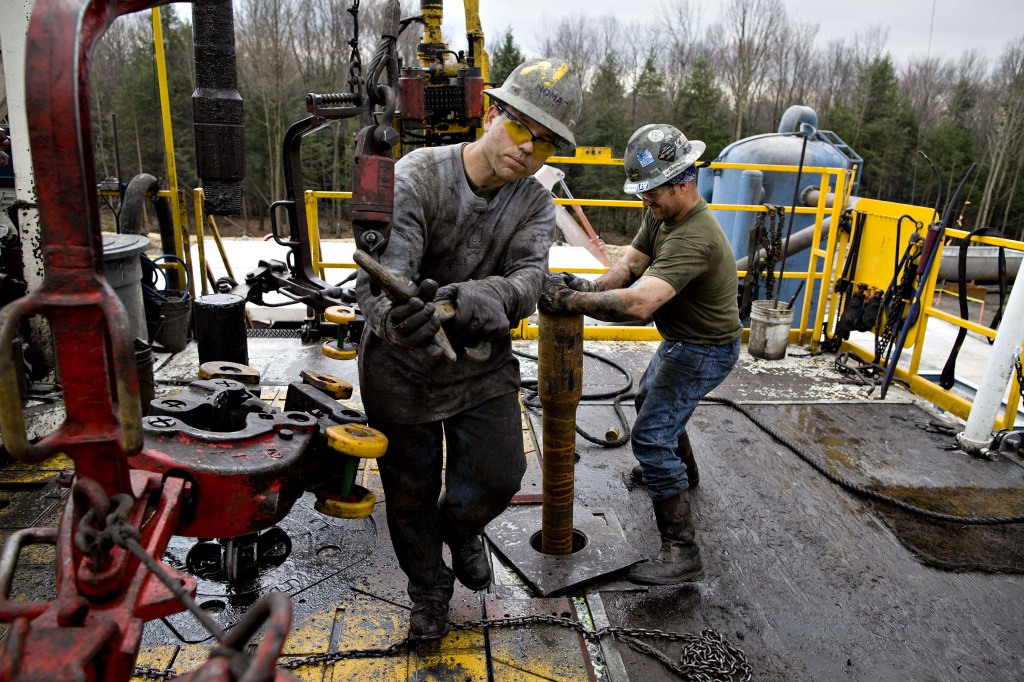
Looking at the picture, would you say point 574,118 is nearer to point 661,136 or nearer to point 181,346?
point 661,136

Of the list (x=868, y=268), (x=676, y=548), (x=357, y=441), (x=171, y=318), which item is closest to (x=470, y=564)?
(x=357, y=441)

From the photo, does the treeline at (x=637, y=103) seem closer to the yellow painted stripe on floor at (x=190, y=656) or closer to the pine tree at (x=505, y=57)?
the pine tree at (x=505, y=57)

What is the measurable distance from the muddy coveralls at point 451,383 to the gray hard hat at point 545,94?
10.7 inches

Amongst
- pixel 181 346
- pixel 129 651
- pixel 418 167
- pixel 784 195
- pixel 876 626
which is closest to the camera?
pixel 129 651

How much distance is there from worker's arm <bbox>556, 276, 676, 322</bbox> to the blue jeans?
0.38 metres

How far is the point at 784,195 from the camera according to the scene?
12062 mm

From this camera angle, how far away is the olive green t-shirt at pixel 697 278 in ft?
9.89

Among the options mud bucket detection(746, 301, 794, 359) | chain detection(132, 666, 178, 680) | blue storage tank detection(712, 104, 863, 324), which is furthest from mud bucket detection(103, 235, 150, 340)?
blue storage tank detection(712, 104, 863, 324)

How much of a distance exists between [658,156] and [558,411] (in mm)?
1196

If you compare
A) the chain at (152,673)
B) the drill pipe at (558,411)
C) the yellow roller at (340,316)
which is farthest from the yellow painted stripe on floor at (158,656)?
the yellow roller at (340,316)

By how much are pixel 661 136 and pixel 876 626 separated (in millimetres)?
2222

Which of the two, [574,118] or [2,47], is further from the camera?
[2,47]

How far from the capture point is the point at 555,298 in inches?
106

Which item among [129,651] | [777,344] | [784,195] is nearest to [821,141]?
[784,195]
